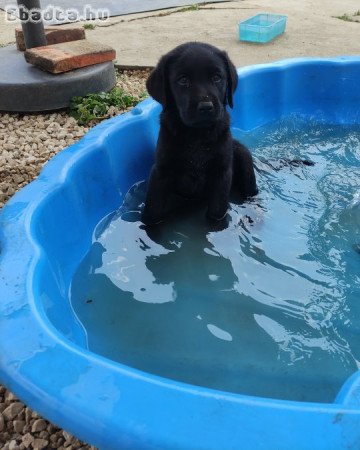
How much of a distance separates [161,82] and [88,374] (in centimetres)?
159

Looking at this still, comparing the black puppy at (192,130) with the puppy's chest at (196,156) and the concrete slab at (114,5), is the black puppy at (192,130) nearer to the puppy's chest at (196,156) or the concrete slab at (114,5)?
the puppy's chest at (196,156)

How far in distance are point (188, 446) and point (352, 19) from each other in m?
6.84

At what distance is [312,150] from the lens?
376 cm

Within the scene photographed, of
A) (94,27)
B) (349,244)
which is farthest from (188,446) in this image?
(94,27)

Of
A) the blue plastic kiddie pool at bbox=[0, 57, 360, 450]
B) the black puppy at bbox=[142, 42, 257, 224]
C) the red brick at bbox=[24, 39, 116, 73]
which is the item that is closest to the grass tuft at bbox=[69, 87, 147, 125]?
the red brick at bbox=[24, 39, 116, 73]

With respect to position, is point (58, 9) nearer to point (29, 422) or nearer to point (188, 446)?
point (29, 422)

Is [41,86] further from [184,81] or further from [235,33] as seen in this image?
[235,33]

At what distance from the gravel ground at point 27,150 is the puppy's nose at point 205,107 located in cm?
133

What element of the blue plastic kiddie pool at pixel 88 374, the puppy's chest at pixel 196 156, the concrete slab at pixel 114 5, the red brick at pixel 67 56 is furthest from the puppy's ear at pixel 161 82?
the concrete slab at pixel 114 5

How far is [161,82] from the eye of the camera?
2.57 metres

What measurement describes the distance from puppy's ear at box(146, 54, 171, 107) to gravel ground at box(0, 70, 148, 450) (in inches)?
42.4

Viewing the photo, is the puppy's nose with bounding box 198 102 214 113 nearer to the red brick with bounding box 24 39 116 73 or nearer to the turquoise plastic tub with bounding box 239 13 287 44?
the red brick with bounding box 24 39 116 73

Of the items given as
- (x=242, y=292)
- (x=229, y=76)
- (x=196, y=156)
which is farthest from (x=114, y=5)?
(x=242, y=292)

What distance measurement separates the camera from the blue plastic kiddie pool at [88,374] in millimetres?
1273
